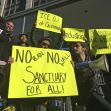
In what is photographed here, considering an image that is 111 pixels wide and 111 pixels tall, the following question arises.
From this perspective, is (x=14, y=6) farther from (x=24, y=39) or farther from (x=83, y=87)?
(x=83, y=87)

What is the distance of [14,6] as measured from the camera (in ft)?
72.8

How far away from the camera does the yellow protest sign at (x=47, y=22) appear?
6.50 m

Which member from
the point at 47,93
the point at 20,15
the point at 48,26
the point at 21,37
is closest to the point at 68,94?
the point at 47,93

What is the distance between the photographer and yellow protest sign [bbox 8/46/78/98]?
4.60 metres

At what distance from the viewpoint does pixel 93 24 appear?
570 inches

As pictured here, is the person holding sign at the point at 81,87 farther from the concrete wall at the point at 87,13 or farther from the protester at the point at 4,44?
the concrete wall at the point at 87,13

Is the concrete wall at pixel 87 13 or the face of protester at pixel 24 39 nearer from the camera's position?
the face of protester at pixel 24 39

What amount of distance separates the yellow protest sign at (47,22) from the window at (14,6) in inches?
604

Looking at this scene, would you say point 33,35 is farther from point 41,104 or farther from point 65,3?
point 65,3

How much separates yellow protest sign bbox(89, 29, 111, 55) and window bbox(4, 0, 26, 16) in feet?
51.8

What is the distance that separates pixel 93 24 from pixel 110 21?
91 cm

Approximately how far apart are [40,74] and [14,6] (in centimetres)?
1781

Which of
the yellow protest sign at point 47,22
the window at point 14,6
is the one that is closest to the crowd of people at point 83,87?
the yellow protest sign at point 47,22

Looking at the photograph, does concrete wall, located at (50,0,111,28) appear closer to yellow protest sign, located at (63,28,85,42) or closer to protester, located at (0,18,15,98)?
yellow protest sign, located at (63,28,85,42)
